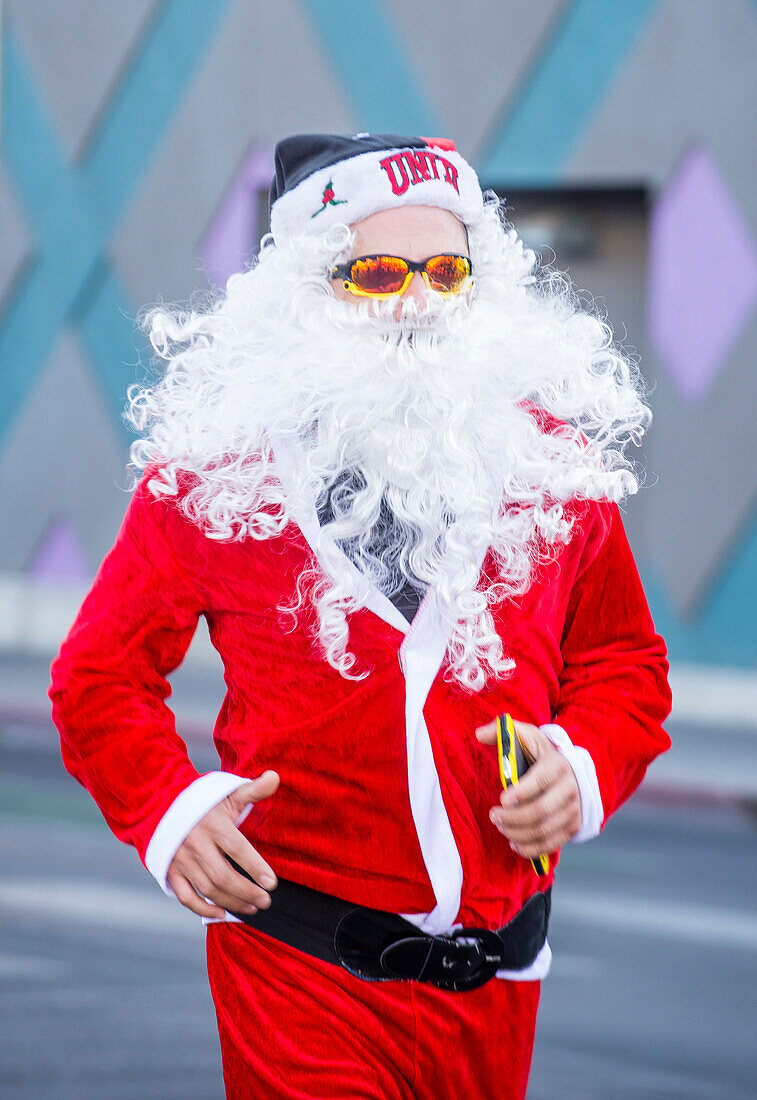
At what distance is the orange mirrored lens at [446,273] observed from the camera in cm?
216

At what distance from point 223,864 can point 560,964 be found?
3.70 meters

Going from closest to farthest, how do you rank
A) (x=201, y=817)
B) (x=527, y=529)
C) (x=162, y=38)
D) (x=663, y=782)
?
(x=201, y=817), (x=527, y=529), (x=663, y=782), (x=162, y=38)

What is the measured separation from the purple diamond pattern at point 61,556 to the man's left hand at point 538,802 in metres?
10.5

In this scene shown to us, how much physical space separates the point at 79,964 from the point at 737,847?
134 inches

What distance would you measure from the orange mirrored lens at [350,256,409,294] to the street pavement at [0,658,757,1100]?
107 inches

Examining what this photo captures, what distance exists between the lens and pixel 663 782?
806 centimetres

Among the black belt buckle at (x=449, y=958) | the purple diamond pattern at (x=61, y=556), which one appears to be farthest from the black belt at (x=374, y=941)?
the purple diamond pattern at (x=61, y=556)

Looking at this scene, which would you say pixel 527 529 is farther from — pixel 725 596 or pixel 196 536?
pixel 725 596

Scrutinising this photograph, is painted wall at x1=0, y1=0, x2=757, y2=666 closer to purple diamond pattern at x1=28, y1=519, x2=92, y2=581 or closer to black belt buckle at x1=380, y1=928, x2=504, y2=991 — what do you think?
purple diamond pattern at x1=28, y1=519, x2=92, y2=581

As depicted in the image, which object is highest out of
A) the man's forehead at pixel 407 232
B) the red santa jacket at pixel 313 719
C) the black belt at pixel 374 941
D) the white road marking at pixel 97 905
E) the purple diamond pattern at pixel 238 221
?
the purple diamond pattern at pixel 238 221

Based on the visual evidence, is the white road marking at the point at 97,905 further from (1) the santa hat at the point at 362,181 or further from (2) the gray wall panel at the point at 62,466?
(2) the gray wall panel at the point at 62,466

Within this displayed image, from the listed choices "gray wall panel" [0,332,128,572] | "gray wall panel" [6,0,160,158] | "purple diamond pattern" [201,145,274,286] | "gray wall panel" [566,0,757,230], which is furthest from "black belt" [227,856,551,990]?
"gray wall panel" [6,0,160,158]

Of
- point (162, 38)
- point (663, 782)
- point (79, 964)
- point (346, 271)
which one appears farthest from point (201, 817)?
point (162, 38)

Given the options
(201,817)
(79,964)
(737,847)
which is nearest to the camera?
(201,817)
